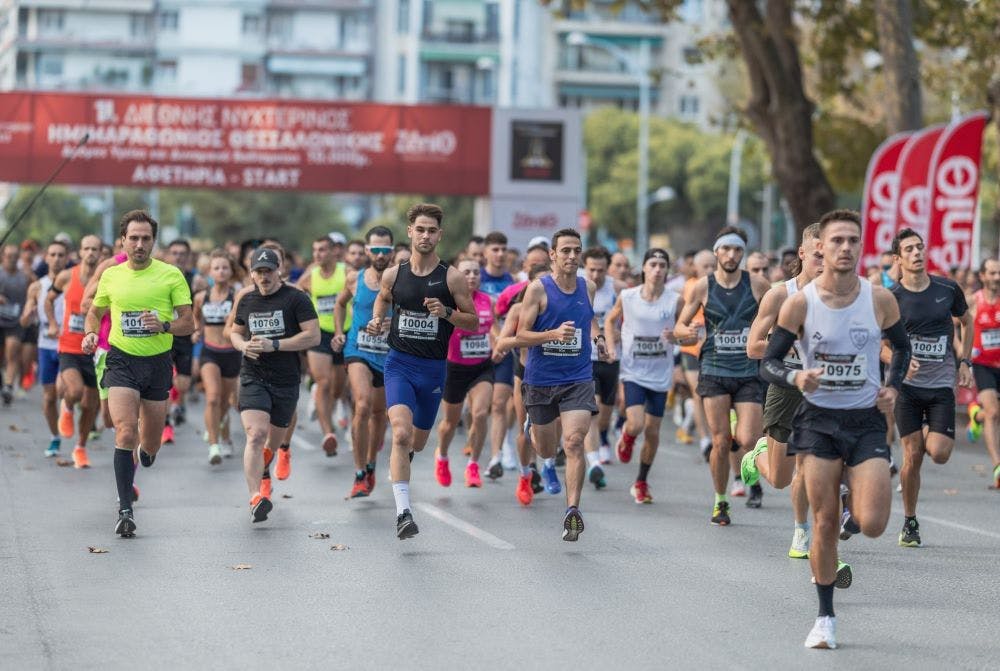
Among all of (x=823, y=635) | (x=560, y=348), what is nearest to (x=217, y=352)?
(x=560, y=348)

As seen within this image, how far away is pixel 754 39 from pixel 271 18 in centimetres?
6924

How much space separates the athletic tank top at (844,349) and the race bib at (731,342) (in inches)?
177

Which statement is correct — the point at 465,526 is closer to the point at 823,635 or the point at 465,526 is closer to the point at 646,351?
the point at 646,351

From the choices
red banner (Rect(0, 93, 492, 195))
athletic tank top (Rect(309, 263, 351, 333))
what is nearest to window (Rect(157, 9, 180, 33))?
red banner (Rect(0, 93, 492, 195))

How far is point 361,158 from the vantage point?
1518 inches

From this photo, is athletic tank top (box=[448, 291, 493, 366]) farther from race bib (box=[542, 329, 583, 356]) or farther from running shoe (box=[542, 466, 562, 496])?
race bib (box=[542, 329, 583, 356])

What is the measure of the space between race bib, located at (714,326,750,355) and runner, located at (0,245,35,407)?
12022 millimetres

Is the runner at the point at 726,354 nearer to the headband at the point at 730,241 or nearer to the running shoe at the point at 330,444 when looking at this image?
the headband at the point at 730,241

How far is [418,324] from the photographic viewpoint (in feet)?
39.2

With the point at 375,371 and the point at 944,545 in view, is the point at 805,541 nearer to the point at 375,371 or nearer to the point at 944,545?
the point at 944,545

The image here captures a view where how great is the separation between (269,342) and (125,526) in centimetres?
157

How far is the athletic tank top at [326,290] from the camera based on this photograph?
1753 cm

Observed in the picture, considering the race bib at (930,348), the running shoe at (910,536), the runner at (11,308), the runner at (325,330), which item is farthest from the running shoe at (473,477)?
the runner at (11,308)

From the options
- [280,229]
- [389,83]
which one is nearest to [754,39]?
[280,229]
